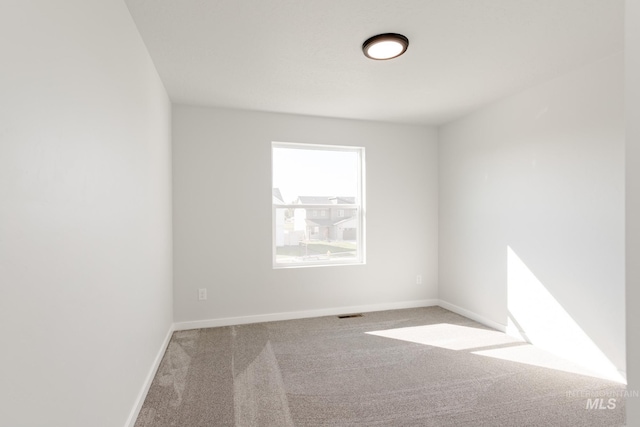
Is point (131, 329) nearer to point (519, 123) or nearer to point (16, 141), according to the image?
point (16, 141)

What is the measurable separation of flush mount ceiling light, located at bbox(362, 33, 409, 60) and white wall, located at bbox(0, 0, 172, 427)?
1597mm

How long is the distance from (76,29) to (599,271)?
3702mm

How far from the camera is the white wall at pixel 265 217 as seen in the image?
3.56 metres

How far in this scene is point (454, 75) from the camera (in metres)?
2.83

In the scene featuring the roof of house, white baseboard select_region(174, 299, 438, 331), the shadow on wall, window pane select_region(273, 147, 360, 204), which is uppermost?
window pane select_region(273, 147, 360, 204)

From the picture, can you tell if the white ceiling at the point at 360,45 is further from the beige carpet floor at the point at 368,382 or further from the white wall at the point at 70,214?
the beige carpet floor at the point at 368,382

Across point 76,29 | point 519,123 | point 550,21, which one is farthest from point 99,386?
point 519,123

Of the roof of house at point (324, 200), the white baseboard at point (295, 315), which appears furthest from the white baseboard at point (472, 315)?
the roof of house at point (324, 200)

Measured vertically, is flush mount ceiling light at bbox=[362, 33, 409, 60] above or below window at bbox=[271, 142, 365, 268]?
above

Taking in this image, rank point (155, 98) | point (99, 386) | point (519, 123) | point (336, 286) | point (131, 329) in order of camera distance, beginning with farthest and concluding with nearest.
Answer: point (336, 286)
point (519, 123)
point (155, 98)
point (131, 329)
point (99, 386)

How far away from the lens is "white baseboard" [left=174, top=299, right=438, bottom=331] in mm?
3566

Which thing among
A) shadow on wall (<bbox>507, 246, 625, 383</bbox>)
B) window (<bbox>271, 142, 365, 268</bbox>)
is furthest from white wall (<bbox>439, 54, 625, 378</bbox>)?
window (<bbox>271, 142, 365, 268</bbox>)

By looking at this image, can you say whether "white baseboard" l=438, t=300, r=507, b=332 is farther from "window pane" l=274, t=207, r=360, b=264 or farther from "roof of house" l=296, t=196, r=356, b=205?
"roof of house" l=296, t=196, r=356, b=205

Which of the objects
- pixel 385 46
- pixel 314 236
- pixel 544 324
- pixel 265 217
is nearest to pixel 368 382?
pixel 544 324
